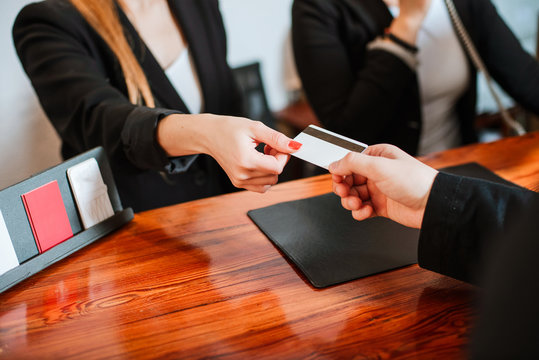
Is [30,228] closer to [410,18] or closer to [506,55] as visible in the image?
[410,18]

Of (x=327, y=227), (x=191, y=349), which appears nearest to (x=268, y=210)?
(x=327, y=227)

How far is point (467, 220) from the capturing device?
22.7 inches

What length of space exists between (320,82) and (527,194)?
0.95 meters

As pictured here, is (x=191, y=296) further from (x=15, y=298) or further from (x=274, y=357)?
(x=15, y=298)

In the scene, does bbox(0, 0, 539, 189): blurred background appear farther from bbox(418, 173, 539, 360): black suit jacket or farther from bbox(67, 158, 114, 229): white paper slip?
bbox(418, 173, 539, 360): black suit jacket

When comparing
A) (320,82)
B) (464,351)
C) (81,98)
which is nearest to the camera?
(464,351)

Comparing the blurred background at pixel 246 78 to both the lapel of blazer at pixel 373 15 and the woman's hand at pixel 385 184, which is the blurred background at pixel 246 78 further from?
the woman's hand at pixel 385 184

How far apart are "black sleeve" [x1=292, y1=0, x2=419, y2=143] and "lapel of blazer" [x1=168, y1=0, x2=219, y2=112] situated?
12.8 inches

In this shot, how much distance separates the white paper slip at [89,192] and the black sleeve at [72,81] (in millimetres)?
111

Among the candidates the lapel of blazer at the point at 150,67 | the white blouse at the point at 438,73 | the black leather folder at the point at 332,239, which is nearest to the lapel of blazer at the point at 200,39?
the lapel of blazer at the point at 150,67

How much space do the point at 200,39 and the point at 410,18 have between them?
24.4 inches

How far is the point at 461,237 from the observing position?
1.93ft

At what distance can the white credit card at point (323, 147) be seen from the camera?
72 centimetres

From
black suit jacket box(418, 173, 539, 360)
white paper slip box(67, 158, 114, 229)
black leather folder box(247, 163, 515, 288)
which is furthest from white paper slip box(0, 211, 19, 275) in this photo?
black suit jacket box(418, 173, 539, 360)
